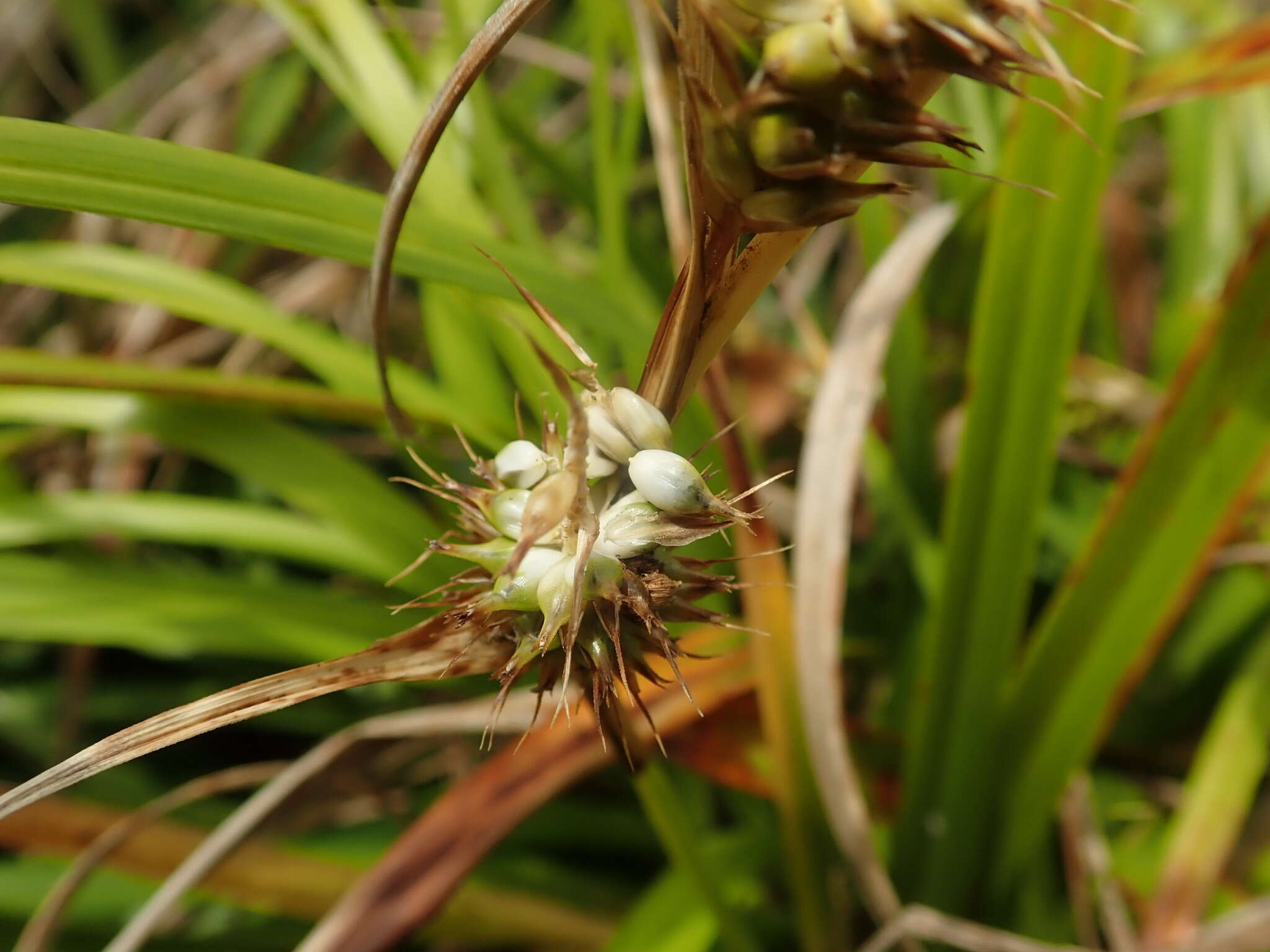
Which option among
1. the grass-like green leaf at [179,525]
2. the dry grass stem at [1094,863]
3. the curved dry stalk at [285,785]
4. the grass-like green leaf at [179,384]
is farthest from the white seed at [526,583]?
the dry grass stem at [1094,863]

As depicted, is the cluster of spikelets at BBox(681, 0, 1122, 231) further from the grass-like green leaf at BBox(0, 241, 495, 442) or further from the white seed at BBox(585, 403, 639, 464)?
the grass-like green leaf at BBox(0, 241, 495, 442)

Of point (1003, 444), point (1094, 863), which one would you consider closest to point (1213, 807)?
point (1094, 863)

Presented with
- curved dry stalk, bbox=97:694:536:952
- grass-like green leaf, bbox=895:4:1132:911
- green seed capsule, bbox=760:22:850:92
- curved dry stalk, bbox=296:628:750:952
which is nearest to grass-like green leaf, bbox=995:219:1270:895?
grass-like green leaf, bbox=895:4:1132:911

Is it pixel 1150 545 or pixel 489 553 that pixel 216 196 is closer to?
pixel 489 553

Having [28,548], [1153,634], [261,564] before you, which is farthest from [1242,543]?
[28,548]

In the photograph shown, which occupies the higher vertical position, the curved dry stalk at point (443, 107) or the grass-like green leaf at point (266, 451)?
the curved dry stalk at point (443, 107)

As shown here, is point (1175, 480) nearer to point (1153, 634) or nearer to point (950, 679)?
point (1153, 634)

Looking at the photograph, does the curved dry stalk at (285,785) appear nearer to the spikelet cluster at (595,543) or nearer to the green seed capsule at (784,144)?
the spikelet cluster at (595,543)
